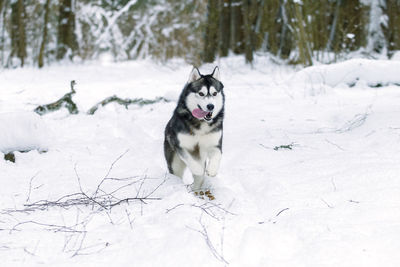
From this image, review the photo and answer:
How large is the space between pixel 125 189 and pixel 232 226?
52.0 inches

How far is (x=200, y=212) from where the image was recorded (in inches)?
106

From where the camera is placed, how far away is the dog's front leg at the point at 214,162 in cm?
363

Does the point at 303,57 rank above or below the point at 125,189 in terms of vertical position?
above

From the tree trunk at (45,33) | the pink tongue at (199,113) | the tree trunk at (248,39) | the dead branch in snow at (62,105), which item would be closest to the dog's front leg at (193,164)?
the pink tongue at (199,113)

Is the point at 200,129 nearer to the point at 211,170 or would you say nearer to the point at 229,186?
the point at 211,170

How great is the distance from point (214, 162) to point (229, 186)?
258 mm

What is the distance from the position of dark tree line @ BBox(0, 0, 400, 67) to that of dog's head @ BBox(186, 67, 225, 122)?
504 centimetres

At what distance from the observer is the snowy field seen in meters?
2.13

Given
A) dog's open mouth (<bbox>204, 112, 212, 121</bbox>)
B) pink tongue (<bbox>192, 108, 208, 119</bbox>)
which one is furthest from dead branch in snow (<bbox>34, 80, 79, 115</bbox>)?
dog's open mouth (<bbox>204, 112, 212, 121</bbox>)

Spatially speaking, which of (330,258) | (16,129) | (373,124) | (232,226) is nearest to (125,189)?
(232,226)

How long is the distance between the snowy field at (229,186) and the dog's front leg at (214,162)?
14cm

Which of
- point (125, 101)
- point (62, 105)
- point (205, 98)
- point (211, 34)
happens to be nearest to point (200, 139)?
point (205, 98)

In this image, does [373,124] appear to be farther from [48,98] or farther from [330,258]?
[48,98]

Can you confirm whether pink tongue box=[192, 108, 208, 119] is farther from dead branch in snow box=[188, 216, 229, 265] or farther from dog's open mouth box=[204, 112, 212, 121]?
dead branch in snow box=[188, 216, 229, 265]
